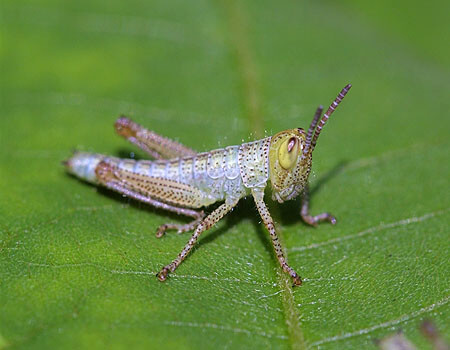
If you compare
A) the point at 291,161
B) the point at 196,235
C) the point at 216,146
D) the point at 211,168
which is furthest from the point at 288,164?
the point at 216,146

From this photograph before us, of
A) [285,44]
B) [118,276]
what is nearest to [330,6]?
[285,44]

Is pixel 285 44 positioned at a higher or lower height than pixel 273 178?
higher

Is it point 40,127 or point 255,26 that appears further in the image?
point 255,26

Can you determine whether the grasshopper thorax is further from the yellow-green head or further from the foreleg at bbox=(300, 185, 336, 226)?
the foreleg at bbox=(300, 185, 336, 226)

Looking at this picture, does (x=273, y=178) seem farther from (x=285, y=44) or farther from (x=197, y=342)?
(x=285, y=44)

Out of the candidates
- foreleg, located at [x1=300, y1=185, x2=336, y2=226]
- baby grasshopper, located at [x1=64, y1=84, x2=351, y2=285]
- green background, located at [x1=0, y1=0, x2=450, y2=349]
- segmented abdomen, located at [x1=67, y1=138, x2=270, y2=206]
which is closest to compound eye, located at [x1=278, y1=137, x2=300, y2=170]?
baby grasshopper, located at [x1=64, y1=84, x2=351, y2=285]

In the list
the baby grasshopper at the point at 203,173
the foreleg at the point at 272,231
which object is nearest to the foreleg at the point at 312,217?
the baby grasshopper at the point at 203,173

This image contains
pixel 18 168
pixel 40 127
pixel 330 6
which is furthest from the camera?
pixel 330 6
